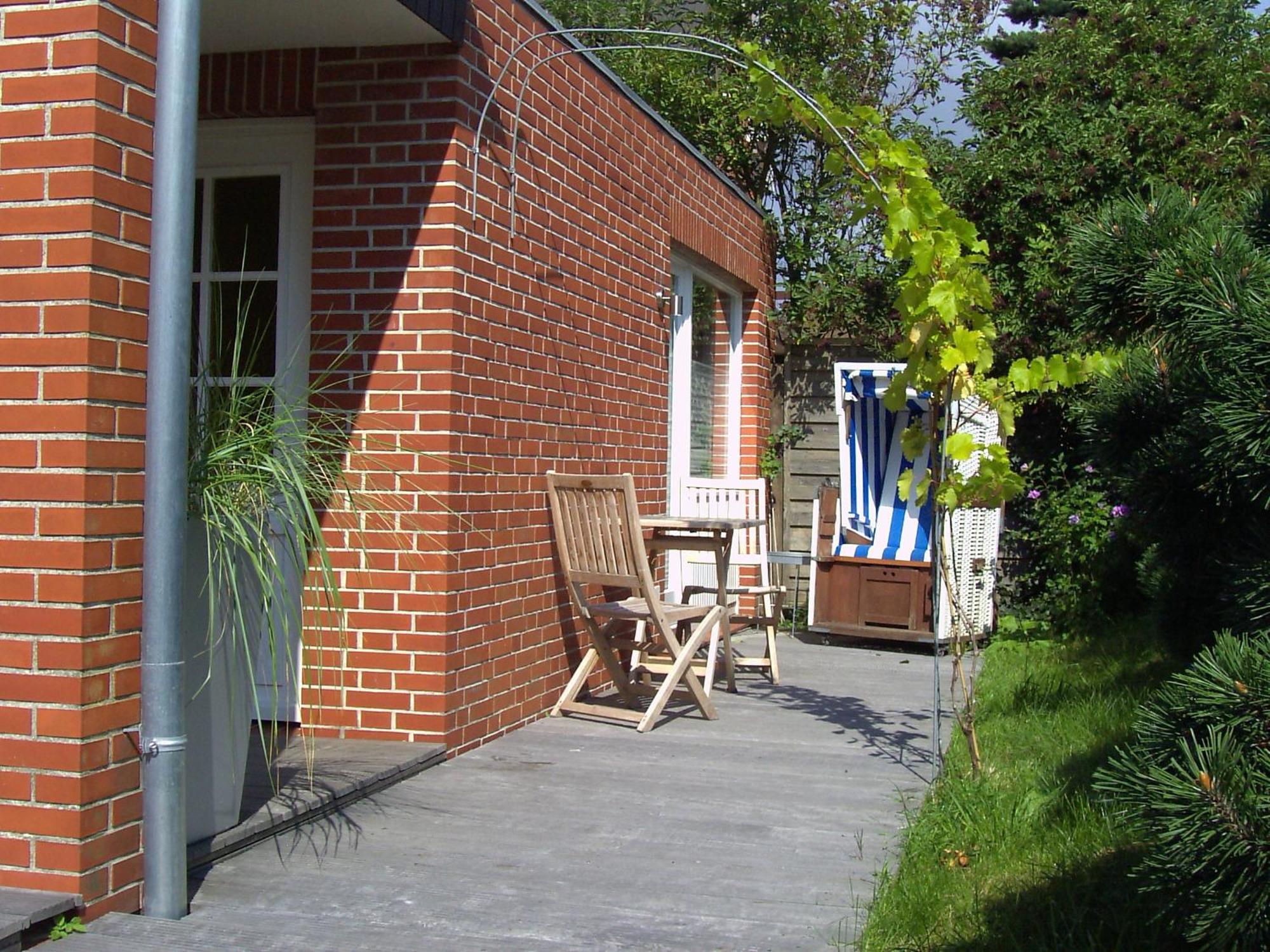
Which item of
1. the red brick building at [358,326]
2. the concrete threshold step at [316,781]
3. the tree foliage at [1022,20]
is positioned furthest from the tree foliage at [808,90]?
the tree foliage at [1022,20]

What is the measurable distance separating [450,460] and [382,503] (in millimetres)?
298

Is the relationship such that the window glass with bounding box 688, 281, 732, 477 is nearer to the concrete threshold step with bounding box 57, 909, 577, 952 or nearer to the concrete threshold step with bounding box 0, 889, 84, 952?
the concrete threshold step with bounding box 57, 909, 577, 952

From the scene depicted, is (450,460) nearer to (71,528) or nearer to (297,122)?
(297,122)

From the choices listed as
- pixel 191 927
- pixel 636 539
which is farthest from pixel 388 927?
pixel 636 539

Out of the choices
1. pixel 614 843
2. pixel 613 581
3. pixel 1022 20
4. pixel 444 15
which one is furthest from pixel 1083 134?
pixel 1022 20

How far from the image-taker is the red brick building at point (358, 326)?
2.93 m

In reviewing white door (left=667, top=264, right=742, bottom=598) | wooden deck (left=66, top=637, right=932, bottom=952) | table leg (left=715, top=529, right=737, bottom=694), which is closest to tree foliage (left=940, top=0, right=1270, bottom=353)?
white door (left=667, top=264, right=742, bottom=598)

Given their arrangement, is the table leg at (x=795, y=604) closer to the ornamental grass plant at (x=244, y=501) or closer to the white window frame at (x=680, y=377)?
the white window frame at (x=680, y=377)

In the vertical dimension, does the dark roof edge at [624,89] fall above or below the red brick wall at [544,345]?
above

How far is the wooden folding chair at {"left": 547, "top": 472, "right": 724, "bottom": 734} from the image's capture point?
5.37m

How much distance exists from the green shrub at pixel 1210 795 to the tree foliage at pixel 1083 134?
687 centimetres

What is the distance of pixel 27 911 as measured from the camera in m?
2.79

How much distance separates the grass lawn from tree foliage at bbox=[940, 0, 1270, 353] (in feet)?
13.4

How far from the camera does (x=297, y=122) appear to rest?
518 centimetres
